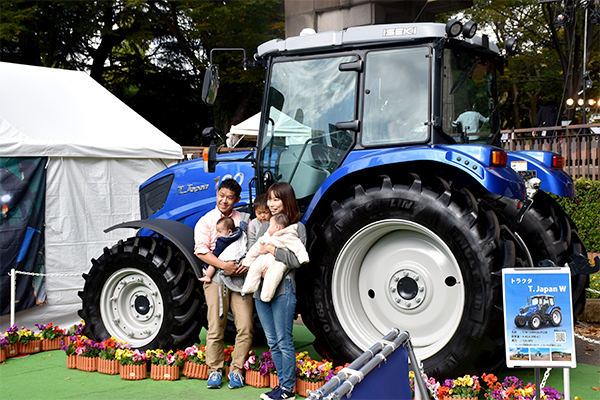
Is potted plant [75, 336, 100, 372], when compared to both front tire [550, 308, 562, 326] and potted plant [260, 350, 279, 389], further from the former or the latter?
front tire [550, 308, 562, 326]

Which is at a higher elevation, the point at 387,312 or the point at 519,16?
the point at 519,16

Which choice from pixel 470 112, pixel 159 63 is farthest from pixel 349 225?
pixel 159 63

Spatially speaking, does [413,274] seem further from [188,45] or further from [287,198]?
[188,45]

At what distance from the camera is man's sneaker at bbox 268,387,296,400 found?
4.14 meters

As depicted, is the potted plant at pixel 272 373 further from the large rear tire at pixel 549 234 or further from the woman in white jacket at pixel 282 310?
the large rear tire at pixel 549 234

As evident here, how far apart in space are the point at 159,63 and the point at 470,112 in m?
21.1

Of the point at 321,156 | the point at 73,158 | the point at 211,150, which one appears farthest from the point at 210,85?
the point at 73,158

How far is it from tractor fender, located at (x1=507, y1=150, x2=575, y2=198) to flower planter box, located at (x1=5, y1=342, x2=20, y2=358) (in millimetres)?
4872

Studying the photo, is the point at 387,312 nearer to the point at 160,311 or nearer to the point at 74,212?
the point at 160,311

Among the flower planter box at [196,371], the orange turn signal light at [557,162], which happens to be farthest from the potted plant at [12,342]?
the orange turn signal light at [557,162]

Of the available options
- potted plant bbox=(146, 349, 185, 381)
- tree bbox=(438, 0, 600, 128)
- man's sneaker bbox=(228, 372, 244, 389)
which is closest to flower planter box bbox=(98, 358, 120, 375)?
potted plant bbox=(146, 349, 185, 381)

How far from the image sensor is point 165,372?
4.76m

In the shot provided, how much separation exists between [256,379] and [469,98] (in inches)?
109

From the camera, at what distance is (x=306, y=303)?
439 cm
